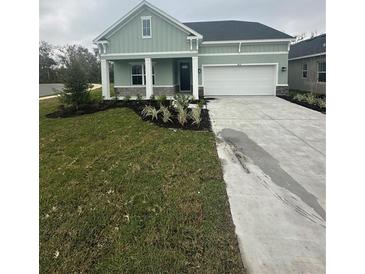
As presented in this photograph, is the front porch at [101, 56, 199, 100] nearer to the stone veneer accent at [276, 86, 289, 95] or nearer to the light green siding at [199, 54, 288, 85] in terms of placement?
the light green siding at [199, 54, 288, 85]

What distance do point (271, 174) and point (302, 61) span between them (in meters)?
18.6

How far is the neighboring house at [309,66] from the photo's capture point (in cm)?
1712

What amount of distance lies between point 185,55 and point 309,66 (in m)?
10.3

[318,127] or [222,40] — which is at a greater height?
[222,40]

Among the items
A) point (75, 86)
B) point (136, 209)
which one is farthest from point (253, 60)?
point (136, 209)

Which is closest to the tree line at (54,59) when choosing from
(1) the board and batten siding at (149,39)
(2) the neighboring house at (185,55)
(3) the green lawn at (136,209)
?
(2) the neighboring house at (185,55)

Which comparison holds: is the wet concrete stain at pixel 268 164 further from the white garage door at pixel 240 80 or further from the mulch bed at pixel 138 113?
the white garage door at pixel 240 80

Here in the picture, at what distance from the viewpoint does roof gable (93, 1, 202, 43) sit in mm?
14406

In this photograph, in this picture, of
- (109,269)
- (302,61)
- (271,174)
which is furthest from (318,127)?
(302,61)

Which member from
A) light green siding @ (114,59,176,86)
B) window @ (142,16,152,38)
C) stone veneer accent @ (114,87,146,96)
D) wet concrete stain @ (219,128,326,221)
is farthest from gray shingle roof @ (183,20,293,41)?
wet concrete stain @ (219,128,326,221)

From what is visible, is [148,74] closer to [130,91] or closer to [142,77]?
[142,77]

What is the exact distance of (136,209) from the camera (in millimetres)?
3510
